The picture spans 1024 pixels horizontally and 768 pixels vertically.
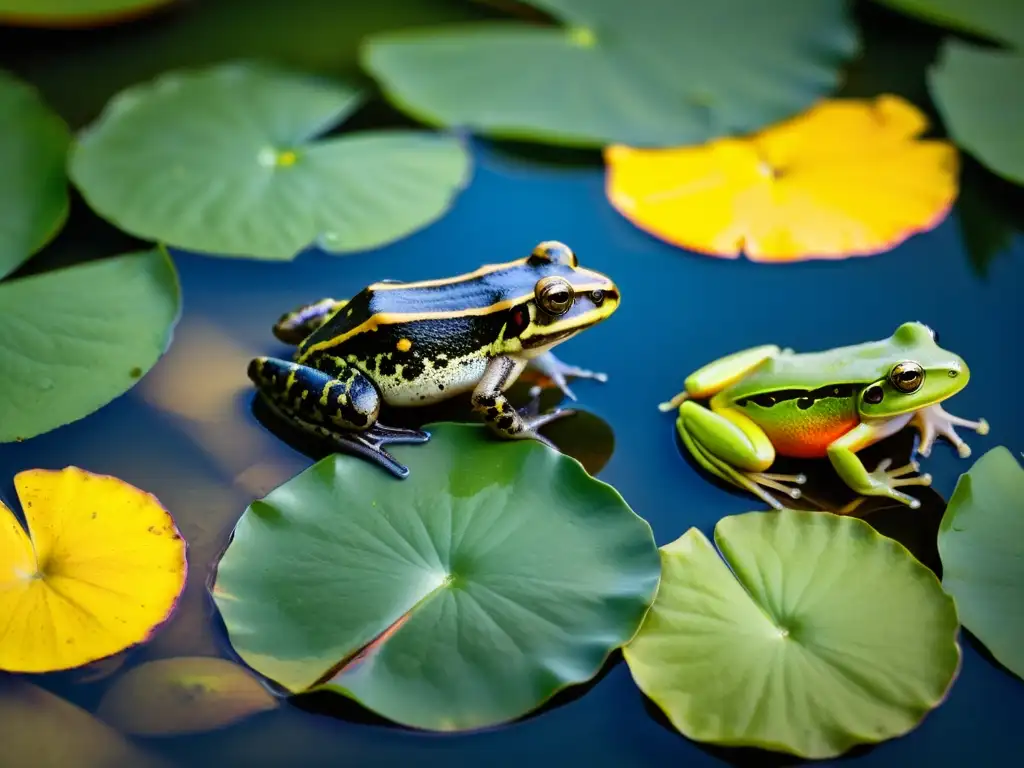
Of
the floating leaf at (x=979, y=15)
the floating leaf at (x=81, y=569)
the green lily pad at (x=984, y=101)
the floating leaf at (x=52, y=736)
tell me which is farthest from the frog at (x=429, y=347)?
the floating leaf at (x=979, y=15)

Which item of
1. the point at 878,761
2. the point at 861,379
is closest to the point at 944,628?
the point at 878,761

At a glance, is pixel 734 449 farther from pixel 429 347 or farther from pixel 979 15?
pixel 979 15

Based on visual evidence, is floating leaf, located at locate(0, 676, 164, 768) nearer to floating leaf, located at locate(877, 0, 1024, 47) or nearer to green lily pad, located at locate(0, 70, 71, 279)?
green lily pad, located at locate(0, 70, 71, 279)

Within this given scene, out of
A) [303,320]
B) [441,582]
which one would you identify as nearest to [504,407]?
[441,582]

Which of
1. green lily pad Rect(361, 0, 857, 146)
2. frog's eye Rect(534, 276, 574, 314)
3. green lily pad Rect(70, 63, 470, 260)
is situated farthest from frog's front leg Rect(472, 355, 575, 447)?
green lily pad Rect(361, 0, 857, 146)

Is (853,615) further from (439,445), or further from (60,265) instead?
(60,265)
